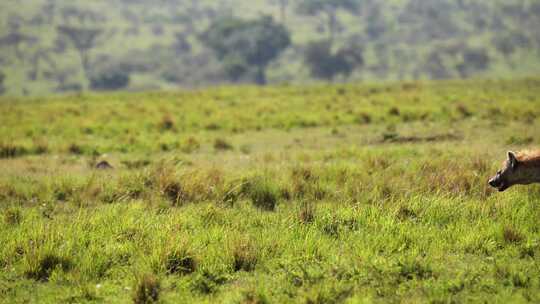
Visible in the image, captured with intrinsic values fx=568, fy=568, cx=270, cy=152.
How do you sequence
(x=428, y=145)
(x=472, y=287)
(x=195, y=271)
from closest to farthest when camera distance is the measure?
(x=472, y=287) < (x=195, y=271) < (x=428, y=145)

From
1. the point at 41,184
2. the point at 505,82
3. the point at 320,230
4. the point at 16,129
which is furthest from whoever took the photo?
the point at 505,82

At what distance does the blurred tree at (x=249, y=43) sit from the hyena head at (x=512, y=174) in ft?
333

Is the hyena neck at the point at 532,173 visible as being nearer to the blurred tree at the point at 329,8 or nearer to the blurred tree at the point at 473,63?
the blurred tree at the point at 473,63

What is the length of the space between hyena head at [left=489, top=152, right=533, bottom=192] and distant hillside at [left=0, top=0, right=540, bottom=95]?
97.2 meters

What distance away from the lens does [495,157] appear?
1434 centimetres

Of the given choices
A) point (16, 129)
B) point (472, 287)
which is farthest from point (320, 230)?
point (16, 129)

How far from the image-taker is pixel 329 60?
106m

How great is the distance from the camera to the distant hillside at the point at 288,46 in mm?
112438

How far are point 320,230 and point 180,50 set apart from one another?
435 feet

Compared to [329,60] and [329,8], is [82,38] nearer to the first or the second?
[329,60]

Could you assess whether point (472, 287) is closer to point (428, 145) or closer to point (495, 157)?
point (495, 157)

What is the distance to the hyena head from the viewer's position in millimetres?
8656

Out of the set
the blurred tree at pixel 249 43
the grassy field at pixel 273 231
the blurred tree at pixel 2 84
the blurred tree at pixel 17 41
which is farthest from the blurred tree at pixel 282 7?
the grassy field at pixel 273 231

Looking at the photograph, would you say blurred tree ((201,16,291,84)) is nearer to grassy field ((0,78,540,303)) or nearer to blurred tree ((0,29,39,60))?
blurred tree ((0,29,39,60))
